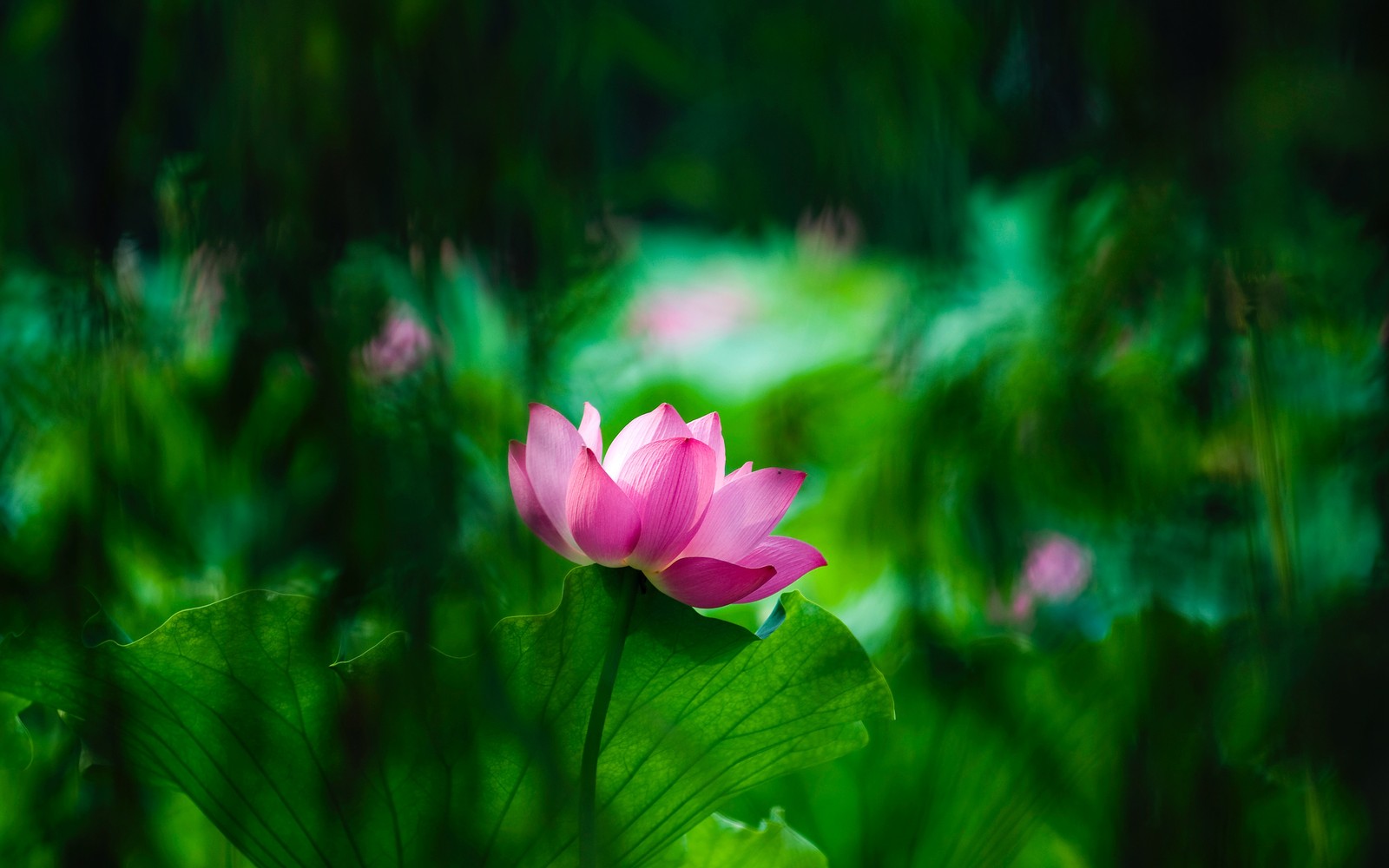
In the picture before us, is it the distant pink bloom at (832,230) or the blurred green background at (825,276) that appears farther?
the distant pink bloom at (832,230)

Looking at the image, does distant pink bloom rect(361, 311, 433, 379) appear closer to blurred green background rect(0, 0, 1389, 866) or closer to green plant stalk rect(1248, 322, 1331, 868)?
blurred green background rect(0, 0, 1389, 866)

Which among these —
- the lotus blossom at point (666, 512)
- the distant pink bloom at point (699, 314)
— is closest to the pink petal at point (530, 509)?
the lotus blossom at point (666, 512)

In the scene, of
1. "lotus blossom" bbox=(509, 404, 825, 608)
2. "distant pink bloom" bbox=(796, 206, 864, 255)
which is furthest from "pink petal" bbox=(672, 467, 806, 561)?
"distant pink bloom" bbox=(796, 206, 864, 255)

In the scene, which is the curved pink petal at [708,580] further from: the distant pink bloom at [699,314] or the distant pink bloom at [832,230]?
the distant pink bloom at [699,314]

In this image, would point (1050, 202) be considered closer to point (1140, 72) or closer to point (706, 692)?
point (1140, 72)

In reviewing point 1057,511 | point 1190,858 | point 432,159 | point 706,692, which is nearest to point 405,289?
point 432,159

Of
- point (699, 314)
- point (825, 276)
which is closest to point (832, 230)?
point (825, 276)
